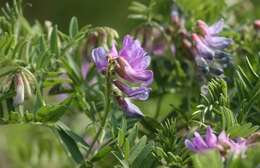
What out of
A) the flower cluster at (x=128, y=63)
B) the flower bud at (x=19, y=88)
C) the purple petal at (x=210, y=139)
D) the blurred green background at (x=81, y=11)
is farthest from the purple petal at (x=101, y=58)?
the blurred green background at (x=81, y=11)

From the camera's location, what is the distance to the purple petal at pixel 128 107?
1231 mm

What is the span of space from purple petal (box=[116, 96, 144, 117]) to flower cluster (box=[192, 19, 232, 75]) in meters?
0.18

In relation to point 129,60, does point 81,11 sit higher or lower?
higher

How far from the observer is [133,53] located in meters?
1.18

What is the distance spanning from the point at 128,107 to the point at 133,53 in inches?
4.1

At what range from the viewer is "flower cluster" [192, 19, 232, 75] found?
1356 mm

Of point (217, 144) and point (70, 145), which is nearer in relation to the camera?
point (217, 144)

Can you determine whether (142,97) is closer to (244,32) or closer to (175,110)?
(175,110)

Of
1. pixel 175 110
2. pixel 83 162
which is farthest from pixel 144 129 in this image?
pixel 83 162

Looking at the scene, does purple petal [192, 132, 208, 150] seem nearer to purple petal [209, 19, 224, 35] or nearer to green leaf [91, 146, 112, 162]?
green leaf [91, 146, 112, 162]

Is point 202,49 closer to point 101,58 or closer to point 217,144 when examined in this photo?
point 101,58

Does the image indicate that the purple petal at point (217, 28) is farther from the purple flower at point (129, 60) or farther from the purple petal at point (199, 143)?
the purple petal at point (199, 143)

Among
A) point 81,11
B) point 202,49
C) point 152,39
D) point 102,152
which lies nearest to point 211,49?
point 202,49

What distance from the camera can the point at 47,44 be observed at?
4.69 ft
